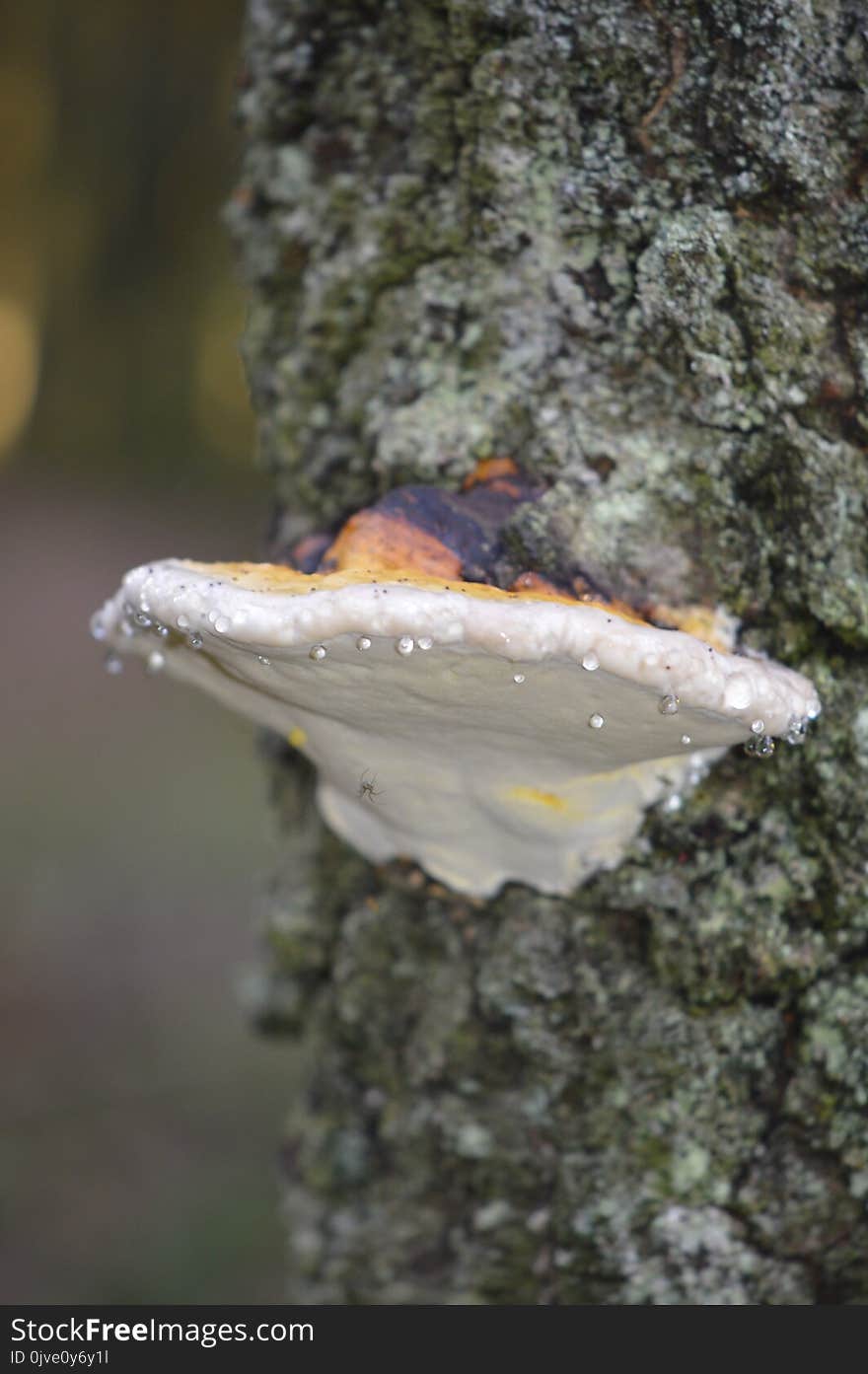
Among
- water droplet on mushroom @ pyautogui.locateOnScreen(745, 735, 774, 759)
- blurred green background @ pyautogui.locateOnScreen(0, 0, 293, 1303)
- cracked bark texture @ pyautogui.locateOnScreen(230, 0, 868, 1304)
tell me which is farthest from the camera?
blurred green background @ pyautogui.locateOnScreen(0, 0, 293, 1303)

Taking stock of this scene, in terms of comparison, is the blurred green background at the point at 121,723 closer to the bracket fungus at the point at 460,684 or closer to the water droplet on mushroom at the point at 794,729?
the bracket fungus at the point at 460,684

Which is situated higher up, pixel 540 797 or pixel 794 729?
pixel 794 729

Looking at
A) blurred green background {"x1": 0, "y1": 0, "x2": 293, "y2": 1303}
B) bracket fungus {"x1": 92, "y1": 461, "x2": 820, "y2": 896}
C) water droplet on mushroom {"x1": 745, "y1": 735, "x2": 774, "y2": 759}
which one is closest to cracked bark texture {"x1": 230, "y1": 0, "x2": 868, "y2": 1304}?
bracket fungus {"x1": 92, "y1": 461, "x2": 820, "y2": 896}

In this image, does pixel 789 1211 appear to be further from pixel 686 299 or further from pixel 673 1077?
pixel 686 299

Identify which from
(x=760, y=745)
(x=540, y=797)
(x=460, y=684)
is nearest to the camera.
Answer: (x=460, y=684)

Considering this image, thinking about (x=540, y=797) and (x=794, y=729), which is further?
(x=540, y=797)

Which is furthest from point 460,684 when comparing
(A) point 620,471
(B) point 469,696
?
(A) point 620,471

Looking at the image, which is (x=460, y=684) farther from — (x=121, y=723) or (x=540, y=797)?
(x=121, y=723)

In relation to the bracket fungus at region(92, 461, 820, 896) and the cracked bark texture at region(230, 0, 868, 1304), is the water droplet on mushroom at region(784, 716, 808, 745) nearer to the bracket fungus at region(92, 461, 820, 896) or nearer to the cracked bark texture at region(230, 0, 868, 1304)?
the bracket fungus at region(92, 461, 820, 896)
